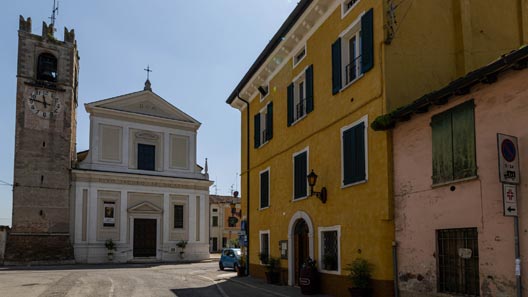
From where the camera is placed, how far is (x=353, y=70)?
13.7m

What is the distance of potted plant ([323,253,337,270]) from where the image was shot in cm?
1402

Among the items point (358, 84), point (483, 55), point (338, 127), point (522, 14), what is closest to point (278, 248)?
point (338, 127)

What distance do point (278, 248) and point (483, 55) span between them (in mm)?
9754

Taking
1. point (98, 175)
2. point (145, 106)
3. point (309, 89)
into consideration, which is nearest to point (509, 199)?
point (309, 89)

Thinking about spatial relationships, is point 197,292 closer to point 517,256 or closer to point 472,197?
point 472,197

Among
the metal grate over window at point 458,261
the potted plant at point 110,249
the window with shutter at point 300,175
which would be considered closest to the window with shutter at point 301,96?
the window with shutter at point 300,175

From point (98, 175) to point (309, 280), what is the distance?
29642mm

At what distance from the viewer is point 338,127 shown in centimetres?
1422

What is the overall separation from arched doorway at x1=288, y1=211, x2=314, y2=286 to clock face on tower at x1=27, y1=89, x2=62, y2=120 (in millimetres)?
27667

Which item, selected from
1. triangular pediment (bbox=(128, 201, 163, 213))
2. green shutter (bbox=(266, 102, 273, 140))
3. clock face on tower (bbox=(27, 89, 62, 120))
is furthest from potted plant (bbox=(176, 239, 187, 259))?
green shutter (bbox=(266, 102, 273, 140))

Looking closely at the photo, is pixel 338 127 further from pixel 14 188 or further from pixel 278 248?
pixel 14 188

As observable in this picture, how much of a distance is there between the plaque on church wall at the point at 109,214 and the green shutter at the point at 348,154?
3087 cm

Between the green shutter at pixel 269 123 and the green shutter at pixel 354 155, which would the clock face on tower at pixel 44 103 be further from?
the green shutter at pixel 354 155

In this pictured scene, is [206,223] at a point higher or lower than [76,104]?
lower
